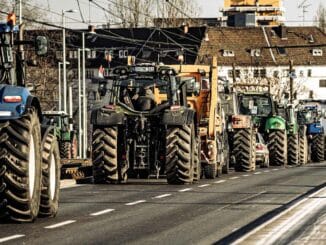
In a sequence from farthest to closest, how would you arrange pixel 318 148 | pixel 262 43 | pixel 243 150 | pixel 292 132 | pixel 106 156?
pixel 262 43
pixel 318 148
pixel 292 132
pixel 243 150
pixel 106 156

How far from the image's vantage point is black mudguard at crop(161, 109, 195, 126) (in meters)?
26.8

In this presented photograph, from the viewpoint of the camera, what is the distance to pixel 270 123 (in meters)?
46.2

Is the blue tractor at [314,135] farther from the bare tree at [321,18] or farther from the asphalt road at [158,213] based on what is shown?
the bare tree at [321,18]

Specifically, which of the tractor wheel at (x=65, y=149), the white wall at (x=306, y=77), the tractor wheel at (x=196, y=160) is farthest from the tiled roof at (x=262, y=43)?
the tractor wheel at (x=196, y=160)

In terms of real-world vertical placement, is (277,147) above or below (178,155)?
below

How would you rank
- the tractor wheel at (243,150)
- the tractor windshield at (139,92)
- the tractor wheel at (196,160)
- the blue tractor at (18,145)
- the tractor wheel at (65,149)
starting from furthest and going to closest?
the tractor wheel at (65,149) → the tractor wheel at (243,150) → the tractor windshield at (139,92) → the tractor wheel at (196,160) → the blue tractor at (18,145)

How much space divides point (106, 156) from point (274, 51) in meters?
117

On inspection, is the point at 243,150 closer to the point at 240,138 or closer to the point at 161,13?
the point at 240,138

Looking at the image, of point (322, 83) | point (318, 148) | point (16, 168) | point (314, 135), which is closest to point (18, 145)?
point (16, 168)

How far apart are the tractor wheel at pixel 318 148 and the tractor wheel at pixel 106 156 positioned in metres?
31.0

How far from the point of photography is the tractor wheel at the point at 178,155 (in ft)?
87.4

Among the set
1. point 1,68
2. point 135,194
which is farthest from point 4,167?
point 135,194

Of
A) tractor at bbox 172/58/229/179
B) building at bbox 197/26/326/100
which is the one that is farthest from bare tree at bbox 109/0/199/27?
tractor at bbox 172/58/229/179

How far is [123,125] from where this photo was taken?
92.0 feet
